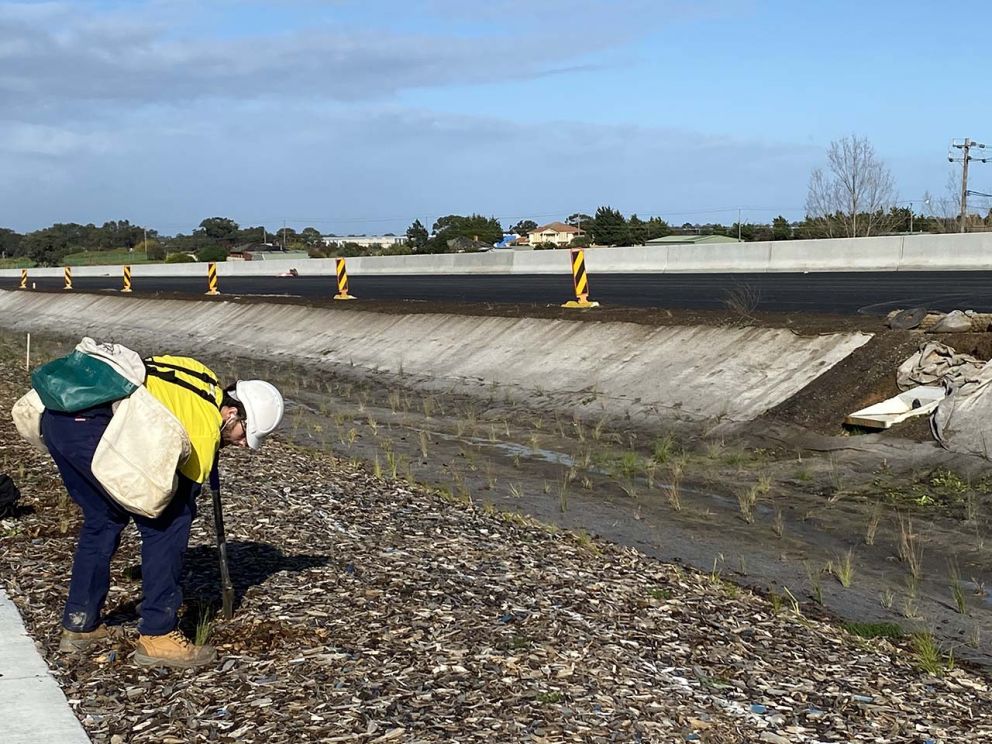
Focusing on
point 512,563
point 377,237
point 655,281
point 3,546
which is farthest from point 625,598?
point 377,237

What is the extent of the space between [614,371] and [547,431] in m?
2.90

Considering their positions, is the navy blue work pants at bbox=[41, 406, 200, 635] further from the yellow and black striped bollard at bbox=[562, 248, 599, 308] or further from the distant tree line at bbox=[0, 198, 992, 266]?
the distant tree line at bbox=[0, 198, 992, 266]

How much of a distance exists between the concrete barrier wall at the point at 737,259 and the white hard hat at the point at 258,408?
108ft

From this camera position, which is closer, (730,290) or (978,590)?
(978,590)

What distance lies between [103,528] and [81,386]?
0.80m

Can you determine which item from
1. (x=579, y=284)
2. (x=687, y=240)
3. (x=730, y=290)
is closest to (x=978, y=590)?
(x=579, y=284)

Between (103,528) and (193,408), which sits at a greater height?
(193,408)

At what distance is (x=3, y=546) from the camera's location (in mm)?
8594

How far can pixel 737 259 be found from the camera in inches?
1753

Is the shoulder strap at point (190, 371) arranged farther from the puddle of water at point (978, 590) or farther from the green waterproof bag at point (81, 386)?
the puddle of water at point (978, 590)

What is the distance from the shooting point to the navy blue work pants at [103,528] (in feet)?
19.6

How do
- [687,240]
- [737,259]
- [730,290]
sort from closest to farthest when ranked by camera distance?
[730,290] → [737,259] → [687,240]

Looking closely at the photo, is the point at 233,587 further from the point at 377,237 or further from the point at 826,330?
the point at 377,237

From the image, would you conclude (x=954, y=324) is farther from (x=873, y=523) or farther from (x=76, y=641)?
(x=76, y=641)
